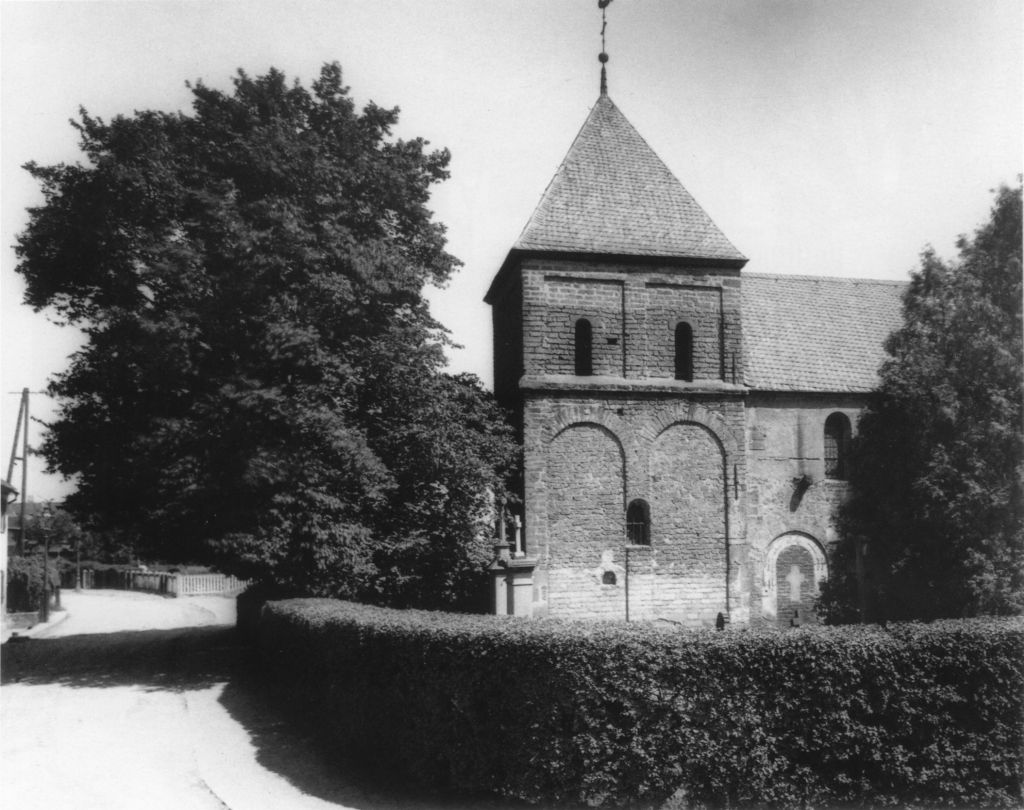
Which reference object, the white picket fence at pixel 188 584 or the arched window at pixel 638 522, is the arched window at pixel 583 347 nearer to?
the arched window at pixel 638 522

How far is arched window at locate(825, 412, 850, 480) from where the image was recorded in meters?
19.4

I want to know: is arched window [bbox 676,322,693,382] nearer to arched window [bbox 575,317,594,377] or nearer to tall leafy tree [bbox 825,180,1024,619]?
arched window [bbox 575,317,594,377]

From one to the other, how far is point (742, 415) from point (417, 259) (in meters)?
8.37

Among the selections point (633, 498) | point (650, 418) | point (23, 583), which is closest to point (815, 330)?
point (650, 418)

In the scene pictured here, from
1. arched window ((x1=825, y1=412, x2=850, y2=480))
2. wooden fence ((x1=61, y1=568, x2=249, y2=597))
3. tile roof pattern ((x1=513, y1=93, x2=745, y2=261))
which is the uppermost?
tile roof pattern ((x1=513, y1=93, x2=745, y2=261))

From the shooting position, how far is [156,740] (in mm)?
10609

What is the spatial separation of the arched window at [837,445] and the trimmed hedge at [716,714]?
11227 mm

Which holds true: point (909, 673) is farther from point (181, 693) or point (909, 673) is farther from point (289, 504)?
point (181, 693)

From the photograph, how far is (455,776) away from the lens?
7.98 m

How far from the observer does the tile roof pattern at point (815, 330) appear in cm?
1956

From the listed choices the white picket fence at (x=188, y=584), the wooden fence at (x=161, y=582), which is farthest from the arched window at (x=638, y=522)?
the white picket fence at (x=188, y=584)

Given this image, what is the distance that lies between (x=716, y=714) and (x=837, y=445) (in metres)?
13.6

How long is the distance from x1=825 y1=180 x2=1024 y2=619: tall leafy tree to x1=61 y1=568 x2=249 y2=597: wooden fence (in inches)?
1125

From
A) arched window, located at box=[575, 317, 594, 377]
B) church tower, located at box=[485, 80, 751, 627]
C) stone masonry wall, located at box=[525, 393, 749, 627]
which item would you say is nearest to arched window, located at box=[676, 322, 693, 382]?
church tower, located at box=[485, 80, 751, 627]
